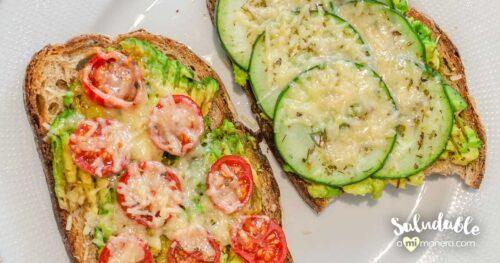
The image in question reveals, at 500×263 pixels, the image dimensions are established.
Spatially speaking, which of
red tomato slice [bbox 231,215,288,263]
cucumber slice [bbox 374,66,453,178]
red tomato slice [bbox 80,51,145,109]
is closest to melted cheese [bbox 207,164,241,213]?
red tomato slice [bbox 231,215,288,263]

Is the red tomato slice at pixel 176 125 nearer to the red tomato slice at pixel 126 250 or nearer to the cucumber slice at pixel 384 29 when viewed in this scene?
the red tomato slice at pixel 126 250

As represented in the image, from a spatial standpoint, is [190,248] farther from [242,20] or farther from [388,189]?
[388,189]

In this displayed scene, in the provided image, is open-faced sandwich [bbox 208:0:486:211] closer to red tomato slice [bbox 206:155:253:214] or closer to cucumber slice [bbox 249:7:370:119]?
cucumber slice [bbox 249:7:370:119]

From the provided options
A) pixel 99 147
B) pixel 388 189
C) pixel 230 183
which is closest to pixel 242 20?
pixel 230 183

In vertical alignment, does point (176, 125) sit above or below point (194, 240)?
above

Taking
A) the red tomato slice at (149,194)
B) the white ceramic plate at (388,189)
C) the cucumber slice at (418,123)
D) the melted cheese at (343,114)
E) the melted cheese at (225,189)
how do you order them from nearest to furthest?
1. the red tomato slice at (149,194)
2. the melted cheese at (225,189)
3. the melted cheese at (343,114)
4. the cucumber slice at (418,123)
5. the white ceramic plate at (388,189)

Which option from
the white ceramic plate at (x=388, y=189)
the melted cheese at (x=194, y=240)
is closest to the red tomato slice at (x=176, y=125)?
the melted cheese at (x=194, y=240)

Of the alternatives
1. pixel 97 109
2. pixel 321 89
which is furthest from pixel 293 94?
pixel 97 109
